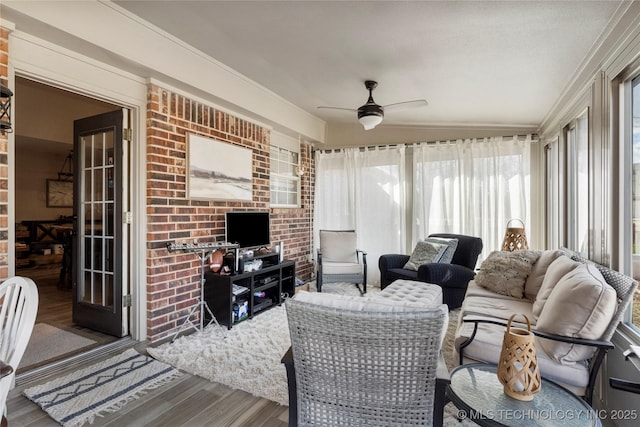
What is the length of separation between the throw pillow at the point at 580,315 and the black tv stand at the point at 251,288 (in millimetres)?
2558

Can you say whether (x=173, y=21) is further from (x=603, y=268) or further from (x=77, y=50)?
(x=603, y=268)

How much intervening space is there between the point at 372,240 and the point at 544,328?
3.32 m

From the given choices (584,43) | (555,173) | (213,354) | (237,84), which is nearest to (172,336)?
(213,354)

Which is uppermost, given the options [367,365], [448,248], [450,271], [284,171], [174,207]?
[284,171]

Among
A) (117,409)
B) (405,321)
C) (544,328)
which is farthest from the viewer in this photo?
(117,409)

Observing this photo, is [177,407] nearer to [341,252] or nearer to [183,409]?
[183,409]

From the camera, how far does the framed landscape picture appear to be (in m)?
3.15

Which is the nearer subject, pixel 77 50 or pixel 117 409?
pixel 117 409

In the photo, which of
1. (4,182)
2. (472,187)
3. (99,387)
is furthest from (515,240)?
(4,182)

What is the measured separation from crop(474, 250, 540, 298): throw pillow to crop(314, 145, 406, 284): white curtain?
1.82 m

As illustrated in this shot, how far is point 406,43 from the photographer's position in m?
2.46

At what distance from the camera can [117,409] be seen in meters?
1.89

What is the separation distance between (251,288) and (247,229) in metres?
0.68

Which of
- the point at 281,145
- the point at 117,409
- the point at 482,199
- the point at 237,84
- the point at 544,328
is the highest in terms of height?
the point at 237,84
